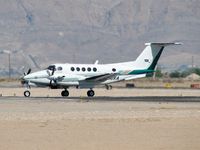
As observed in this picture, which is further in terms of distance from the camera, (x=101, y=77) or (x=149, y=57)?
(x=149, y=57)

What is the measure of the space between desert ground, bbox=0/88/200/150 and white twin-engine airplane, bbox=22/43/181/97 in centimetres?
1991

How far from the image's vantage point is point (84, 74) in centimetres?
7462

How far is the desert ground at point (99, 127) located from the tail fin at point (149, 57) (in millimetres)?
26636

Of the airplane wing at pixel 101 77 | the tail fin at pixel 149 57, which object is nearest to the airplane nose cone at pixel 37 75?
the airplane wing at pixel 101 77

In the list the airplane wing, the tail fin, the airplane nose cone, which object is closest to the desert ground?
the airplane nose cone

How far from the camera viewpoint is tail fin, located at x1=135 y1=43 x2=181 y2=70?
261ft

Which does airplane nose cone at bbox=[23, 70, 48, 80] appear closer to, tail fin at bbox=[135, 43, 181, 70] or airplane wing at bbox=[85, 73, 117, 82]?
airplane wing at bbox=[85, 73, 117, 82]

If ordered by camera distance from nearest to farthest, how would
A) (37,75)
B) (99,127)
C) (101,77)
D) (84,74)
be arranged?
(99,127) → (37,75) → (101,77) → (84,74)

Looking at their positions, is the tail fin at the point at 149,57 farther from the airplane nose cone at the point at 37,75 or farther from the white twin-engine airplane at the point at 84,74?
Result: the airplane nose cone at the point at 37,75

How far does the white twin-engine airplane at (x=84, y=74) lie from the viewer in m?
72.8

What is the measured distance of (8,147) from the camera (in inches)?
1137

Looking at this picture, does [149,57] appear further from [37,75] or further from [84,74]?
[37,75]

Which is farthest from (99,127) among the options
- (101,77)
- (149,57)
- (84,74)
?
(149,57)

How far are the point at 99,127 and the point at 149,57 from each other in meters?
44.4
